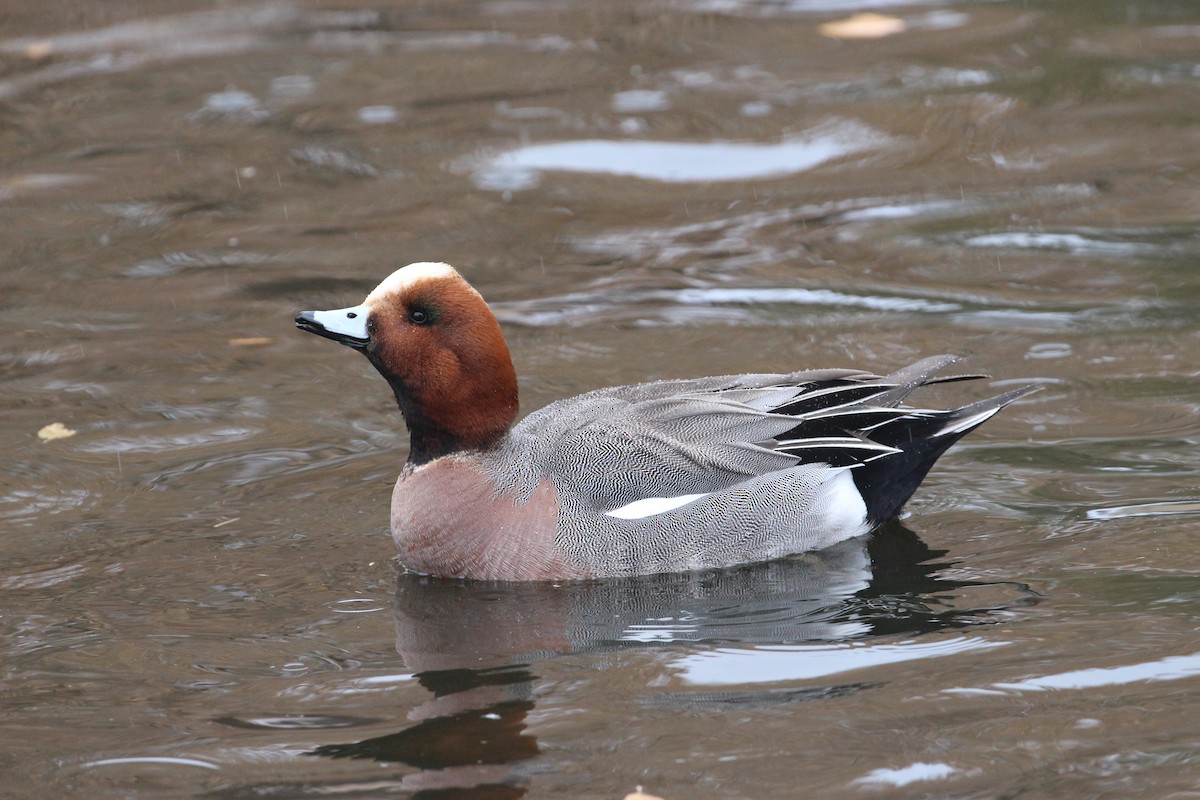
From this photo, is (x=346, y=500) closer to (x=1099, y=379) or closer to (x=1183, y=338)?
(x=1099, y=379)

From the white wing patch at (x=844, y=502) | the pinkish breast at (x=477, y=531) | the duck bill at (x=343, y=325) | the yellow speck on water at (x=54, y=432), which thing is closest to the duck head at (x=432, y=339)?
the duck bill at (x=343, y=325)

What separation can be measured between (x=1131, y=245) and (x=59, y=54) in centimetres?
776

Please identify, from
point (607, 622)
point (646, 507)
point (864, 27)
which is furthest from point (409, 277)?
point (864, 27)

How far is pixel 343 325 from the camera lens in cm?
559

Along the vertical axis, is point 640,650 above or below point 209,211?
below

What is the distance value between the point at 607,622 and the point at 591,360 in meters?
2.36

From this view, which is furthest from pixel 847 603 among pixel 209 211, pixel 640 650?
pixel 209 211

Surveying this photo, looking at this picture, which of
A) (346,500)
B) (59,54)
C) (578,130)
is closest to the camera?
(346,500)

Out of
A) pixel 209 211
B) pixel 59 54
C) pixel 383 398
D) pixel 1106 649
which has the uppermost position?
pixel 59 54

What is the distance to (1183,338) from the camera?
23.3 feet

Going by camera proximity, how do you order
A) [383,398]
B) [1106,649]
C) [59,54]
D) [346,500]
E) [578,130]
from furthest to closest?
[59,54] < [578,130] < [383,398] < [346,500] < [1106,649]

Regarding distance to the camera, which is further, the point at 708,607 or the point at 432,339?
the point at 432,339

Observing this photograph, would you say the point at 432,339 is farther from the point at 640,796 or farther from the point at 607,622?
the point at 640,796

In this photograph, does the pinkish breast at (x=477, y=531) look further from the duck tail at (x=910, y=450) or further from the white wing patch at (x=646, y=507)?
the duck tail at (x=910, y=450)
